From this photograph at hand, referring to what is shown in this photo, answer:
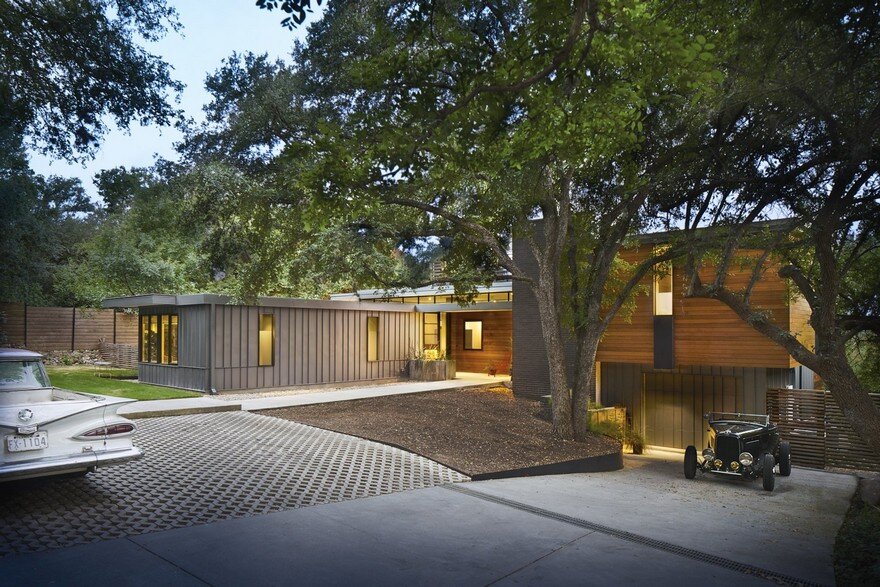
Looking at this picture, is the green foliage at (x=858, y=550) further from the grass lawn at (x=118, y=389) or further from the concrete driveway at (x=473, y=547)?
the grass lawn at (x=118, y=389)

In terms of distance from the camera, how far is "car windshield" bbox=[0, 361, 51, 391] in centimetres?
646

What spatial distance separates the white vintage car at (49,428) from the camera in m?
5.44

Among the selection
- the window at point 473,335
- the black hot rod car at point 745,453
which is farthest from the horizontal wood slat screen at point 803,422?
the window at point 473,335

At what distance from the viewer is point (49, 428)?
5656mm

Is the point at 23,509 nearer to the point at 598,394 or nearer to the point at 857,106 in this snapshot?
the point at 857,106

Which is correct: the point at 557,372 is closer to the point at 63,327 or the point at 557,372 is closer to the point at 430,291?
the point at 430,291

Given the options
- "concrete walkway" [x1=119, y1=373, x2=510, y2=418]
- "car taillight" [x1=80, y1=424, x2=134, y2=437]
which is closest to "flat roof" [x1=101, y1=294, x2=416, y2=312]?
"concrete walkway" [x1=119, y1=373, x2=510, y2=418]

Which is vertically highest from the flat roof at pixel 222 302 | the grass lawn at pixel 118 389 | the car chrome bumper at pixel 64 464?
the flat roof at pixel 222 302

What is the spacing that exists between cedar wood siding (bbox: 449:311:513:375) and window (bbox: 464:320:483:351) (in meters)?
0.13

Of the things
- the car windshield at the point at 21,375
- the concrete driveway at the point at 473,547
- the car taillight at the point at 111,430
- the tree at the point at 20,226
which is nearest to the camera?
the concrete driveway at the point at 473,547

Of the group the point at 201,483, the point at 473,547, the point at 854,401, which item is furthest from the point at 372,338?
the point at 473,547

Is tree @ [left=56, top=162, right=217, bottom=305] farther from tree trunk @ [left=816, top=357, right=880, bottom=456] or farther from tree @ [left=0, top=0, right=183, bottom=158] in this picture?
tree trunk @ [left=816, top=357, right=880, bottom=456]

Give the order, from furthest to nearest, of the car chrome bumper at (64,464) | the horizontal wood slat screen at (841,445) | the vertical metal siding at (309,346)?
the vertical metal siding at (309,346), the horizontal wood slat screen at (841,445), the car chrome bumper at (64,464)

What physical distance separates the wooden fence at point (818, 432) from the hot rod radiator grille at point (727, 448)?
3.74 m
